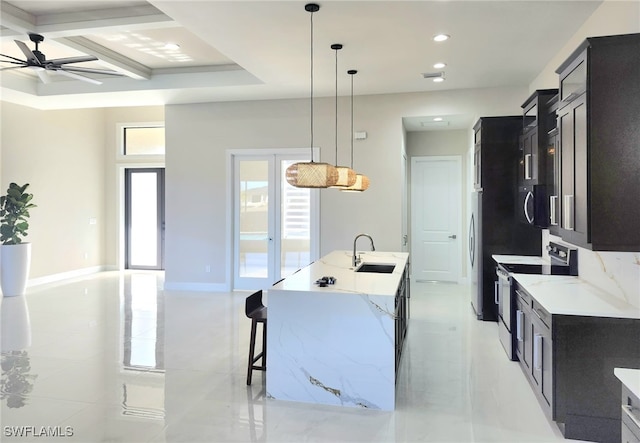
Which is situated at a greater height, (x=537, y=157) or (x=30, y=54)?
(x=30, y=54)

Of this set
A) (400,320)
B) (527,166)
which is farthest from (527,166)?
(400,320)

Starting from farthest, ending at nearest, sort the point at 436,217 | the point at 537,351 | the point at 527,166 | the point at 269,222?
the point at 436,217 < the point at 269,222 < the point at 527,166 < the point at 537,351

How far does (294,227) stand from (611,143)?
4932 mm

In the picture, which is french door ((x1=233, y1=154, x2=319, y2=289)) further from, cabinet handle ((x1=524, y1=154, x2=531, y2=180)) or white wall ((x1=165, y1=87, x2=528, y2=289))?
cabinet handle ((x1=524, y1=154, x2=531, y2=180))

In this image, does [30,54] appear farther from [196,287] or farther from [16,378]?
[196,287]

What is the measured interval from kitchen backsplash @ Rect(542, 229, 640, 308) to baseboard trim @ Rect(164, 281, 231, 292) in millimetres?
A: 5278

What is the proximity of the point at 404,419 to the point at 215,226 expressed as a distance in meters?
5.04

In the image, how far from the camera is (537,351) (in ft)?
9.53

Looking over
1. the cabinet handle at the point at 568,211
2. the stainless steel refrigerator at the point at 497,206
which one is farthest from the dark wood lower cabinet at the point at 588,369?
the stainless steel refrigerator at the point at 497,206

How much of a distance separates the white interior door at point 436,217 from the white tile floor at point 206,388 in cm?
A: 234

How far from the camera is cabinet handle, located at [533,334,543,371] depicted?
2.85 m

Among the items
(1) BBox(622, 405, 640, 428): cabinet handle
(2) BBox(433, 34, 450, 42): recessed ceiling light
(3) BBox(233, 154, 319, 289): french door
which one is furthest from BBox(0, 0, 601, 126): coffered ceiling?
(1) BBox(622, 405, 640, 428): cabinet handle

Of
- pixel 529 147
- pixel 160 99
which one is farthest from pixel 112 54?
pixel 529 147

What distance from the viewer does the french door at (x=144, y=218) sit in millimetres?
9172
